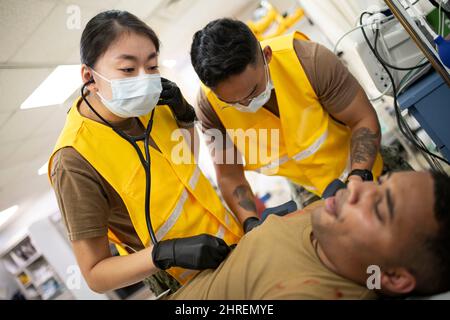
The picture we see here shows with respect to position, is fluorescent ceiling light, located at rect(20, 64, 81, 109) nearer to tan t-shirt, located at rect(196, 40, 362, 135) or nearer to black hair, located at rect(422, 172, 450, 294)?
tan t-shirt, located at rect(196, 40, 362, 135)

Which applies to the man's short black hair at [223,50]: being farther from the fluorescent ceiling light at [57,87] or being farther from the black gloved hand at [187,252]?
the fluorescent ceiling light at [57,87]

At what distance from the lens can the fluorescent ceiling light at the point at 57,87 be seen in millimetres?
1653

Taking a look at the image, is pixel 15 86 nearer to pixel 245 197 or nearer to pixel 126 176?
pixel 126 176

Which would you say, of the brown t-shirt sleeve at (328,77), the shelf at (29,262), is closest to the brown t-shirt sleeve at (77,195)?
the brown t-shirt sleeve at (328,77)

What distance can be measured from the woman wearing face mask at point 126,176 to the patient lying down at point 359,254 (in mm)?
101

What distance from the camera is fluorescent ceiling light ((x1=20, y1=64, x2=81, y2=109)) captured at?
165 centimetres

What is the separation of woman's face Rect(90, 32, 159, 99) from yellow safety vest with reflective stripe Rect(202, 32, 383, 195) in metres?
0.40

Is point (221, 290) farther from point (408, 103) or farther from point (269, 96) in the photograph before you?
point (408, 103)

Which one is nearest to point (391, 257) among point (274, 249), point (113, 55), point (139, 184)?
point (274, 249)

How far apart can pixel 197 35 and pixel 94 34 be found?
39cm

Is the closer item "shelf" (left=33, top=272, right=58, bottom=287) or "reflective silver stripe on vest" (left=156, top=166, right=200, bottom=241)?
"reflective silver stripe on vest" (left=156, top=166, right=200, bottom=241)

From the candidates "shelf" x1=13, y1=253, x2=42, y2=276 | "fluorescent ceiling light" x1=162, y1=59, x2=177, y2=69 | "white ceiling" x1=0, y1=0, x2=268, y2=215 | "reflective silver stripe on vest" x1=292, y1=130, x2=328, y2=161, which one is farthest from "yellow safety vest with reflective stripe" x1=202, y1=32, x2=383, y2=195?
"shelf" x1=13, y1=253, x2=42, y2=276

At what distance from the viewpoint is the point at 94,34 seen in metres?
0.89

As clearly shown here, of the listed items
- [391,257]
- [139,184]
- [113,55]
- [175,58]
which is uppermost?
[175,58]
